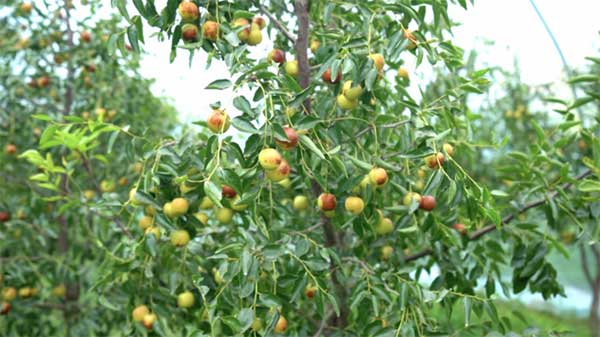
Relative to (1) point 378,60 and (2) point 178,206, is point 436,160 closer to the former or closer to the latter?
(1) point 378,60

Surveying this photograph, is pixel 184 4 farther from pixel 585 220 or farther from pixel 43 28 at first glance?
pixel 43 28

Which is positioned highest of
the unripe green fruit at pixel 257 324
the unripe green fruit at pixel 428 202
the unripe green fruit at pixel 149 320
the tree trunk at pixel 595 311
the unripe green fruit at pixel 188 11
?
the unripe green fruit at pixel 188 11

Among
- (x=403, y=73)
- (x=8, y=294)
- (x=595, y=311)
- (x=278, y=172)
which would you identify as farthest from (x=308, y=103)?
(x=595, y=311)

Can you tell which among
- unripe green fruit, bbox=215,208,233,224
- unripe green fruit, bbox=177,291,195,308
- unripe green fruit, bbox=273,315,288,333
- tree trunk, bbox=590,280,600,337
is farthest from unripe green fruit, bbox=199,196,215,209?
tree trunk, bbox=590,280,600,337

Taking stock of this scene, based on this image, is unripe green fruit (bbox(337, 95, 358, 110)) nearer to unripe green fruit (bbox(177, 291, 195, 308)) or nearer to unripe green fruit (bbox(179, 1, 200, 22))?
unripe green fruit (bbox(179, 1, 200, 22))

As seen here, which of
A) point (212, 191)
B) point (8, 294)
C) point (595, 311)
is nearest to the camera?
point (212, 191)

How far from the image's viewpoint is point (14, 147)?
110 inches

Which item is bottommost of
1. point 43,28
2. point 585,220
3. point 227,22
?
point 585,220

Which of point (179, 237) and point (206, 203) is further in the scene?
point (206, 203)

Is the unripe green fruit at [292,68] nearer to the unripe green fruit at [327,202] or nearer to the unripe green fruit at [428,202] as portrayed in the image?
the unripe green fruit at [327,202]

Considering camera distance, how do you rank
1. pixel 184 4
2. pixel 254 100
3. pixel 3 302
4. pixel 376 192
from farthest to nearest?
pixel 3 302 → pixel 376 192 → pixel 184 4 → pixel 254 100

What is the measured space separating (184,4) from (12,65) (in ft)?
5.66

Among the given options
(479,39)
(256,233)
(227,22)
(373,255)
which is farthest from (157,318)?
(479,39)

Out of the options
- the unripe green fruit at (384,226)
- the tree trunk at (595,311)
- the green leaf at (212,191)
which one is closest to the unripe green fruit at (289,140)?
the green leaf at (212,191)
